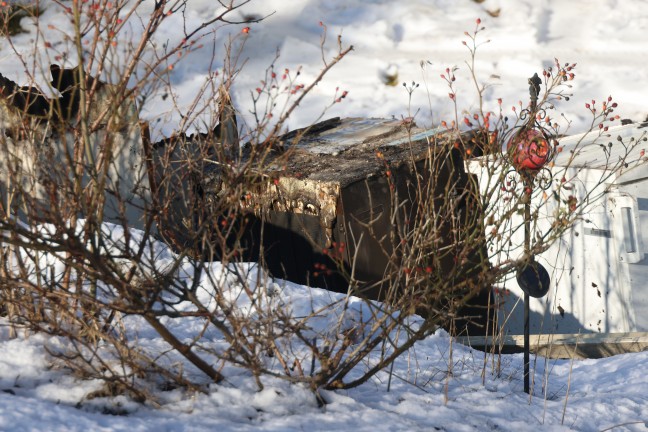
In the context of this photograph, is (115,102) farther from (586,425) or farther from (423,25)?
(423,25)

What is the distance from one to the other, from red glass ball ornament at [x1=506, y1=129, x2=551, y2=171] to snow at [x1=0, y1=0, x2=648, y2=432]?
798 mm

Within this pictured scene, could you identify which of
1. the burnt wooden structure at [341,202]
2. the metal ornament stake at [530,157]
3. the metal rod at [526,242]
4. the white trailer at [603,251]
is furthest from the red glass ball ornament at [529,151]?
the white trailer at [603,251]

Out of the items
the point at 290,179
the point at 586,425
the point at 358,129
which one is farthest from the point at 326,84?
the point at 586,425

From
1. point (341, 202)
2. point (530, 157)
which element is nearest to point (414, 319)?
point (341, 202)

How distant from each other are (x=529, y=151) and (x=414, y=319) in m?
2.32

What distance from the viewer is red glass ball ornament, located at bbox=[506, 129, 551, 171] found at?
4.86m

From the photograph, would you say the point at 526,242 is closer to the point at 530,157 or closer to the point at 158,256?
the point at 530,157

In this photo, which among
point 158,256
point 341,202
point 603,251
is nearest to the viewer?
point 158,256

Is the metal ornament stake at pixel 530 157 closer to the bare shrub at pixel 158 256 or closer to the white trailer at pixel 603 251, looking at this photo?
the bare shrub at pixel 158 256

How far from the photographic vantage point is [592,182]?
25.2ft

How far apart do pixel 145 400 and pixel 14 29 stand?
10218 millimetres

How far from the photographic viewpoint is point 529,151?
489 centimetres

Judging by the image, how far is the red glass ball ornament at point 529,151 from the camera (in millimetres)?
4859

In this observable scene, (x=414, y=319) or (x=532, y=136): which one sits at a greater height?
(x=532, y=136)
